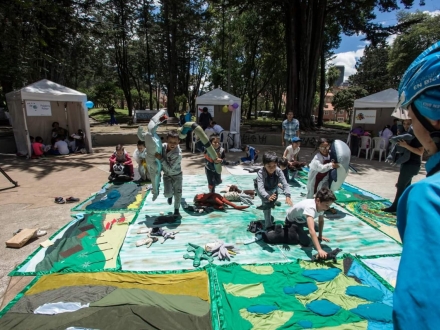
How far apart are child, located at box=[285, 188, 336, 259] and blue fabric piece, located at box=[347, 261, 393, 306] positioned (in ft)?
1.27

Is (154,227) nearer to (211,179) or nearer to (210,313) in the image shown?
(211,179)

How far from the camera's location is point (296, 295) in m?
3.05

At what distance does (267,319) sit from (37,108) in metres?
12.6

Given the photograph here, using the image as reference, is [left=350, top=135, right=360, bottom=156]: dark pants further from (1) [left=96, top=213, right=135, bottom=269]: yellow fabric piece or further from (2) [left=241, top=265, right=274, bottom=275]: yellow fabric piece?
(1) [left=96, top=213, right=135, bottom=269]: yellow fabric piece

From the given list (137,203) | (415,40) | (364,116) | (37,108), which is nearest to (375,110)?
(364,116)

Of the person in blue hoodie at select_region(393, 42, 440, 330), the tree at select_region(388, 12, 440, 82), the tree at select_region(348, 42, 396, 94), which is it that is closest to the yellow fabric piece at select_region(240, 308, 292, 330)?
the person in blue hoodie at select_region(393, 42, 440, 330)

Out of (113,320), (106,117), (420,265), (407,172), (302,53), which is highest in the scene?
(302,53)

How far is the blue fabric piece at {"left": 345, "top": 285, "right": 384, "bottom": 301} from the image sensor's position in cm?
297

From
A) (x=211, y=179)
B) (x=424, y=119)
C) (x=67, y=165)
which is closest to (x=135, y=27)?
(x=67, y=165)

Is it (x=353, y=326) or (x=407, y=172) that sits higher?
(x=407, y=172)

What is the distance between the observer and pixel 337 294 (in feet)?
9.99

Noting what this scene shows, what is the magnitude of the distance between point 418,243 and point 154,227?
4571 mm

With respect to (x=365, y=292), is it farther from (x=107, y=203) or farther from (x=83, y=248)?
(x=107, y=203)

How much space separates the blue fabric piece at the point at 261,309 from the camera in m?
2.78
